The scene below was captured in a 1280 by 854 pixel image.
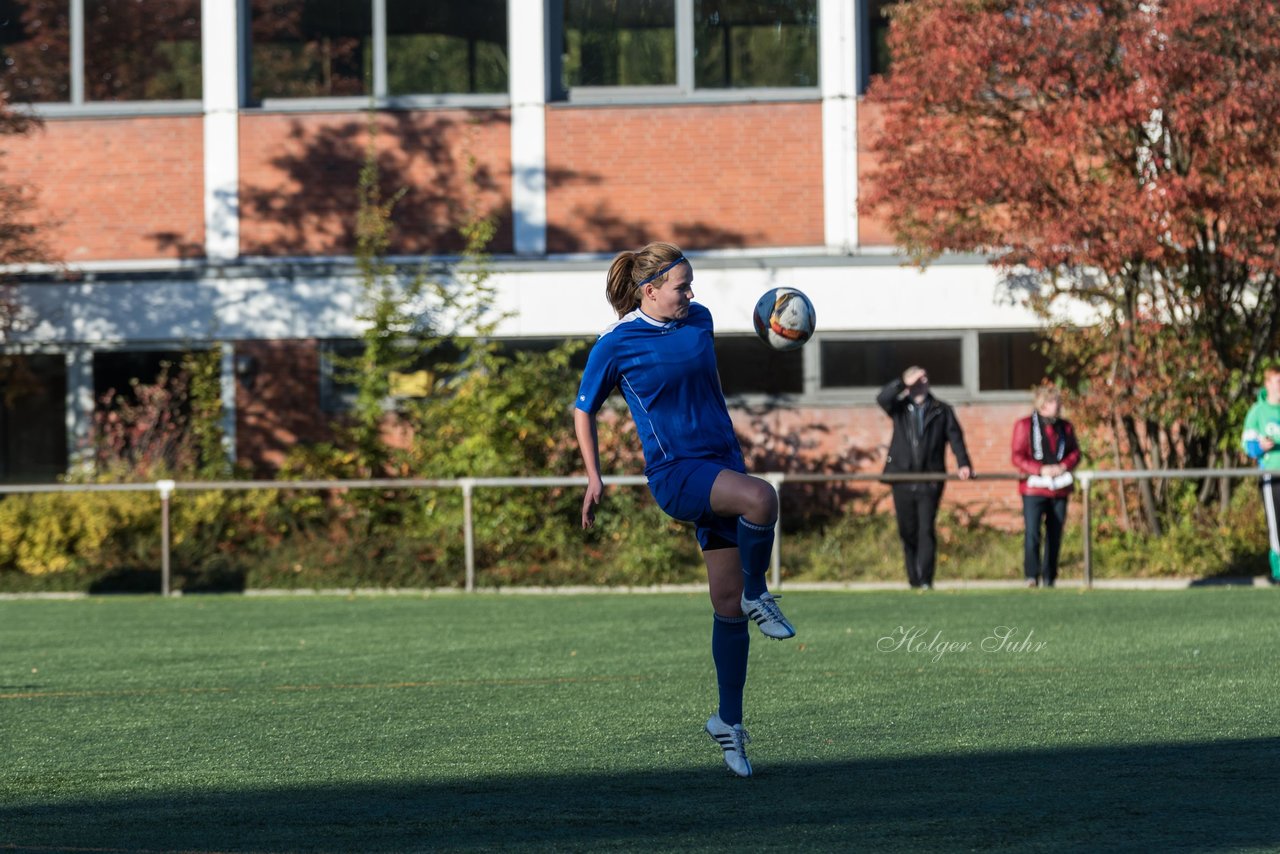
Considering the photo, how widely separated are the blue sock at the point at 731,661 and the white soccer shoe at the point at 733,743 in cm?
5

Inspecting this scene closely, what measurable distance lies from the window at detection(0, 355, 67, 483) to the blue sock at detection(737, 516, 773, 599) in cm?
1606

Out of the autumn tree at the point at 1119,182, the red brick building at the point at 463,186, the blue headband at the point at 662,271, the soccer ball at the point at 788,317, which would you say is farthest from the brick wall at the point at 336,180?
the blue headband at the point at 662,271

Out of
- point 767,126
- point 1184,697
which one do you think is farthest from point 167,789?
point 767,126

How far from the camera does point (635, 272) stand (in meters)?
6.76

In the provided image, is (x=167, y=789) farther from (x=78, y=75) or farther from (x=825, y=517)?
(x=78, y=75)

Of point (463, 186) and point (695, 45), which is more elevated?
point (695, 45)

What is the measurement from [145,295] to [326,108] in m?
2.96

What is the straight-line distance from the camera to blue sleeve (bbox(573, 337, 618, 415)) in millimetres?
6793

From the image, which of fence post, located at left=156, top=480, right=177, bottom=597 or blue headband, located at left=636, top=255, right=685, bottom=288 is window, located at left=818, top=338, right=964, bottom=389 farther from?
blue headband, located at left=636, top=255, right=685, bottom=288

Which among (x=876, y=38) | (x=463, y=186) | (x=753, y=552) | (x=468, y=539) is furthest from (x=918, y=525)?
(x=753, y=552)

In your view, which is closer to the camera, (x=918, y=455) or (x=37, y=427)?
(x=918, y=455)

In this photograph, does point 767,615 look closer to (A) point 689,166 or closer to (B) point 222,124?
(A) point 689,166

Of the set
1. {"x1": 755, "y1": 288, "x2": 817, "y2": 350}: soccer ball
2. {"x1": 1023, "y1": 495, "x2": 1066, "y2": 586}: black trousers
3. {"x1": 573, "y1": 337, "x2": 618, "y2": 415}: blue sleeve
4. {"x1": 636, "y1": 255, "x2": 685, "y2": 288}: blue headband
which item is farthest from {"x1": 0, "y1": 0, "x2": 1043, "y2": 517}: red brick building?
{"x1": 636, "y1": 255, "x2": 685, "y2": 288}: blue headband

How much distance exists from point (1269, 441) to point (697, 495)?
411 inches
